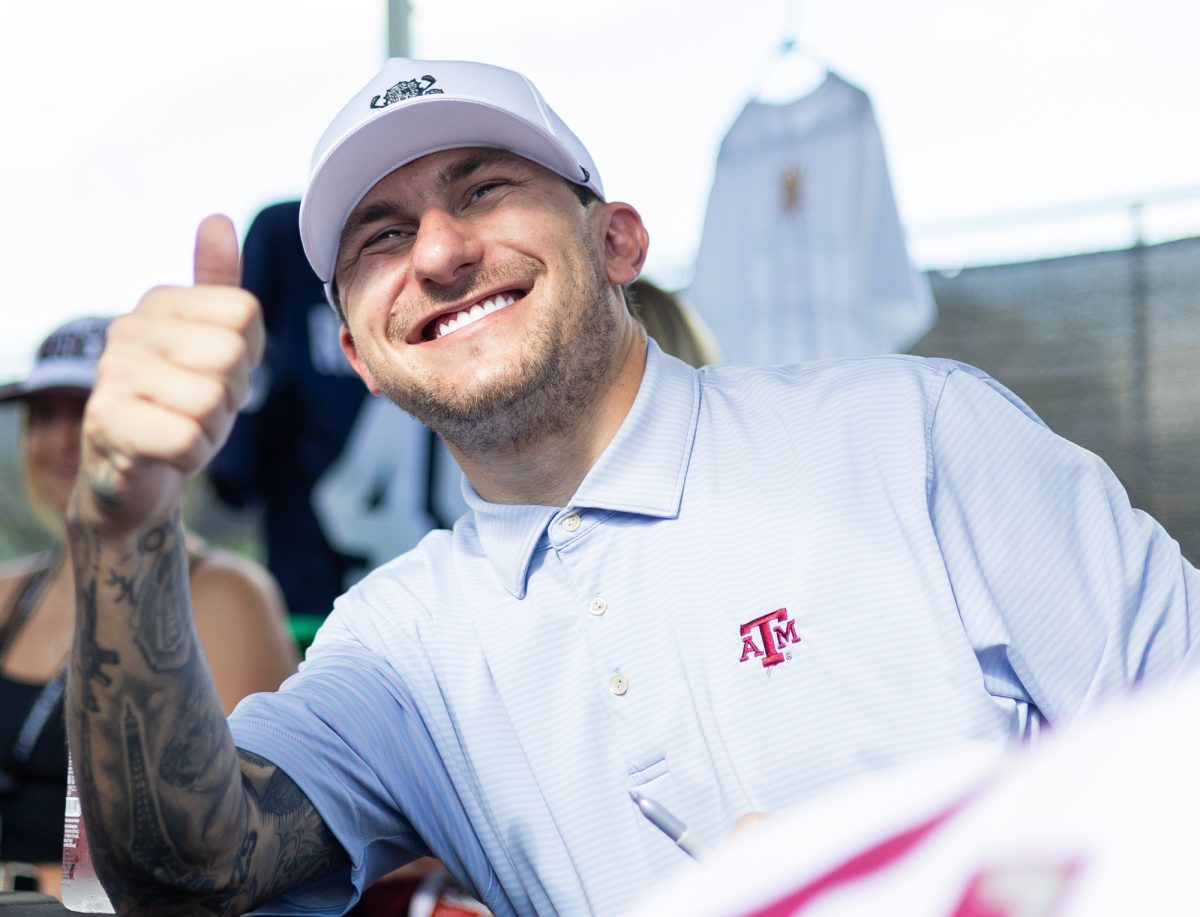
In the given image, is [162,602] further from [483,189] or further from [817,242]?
[817,242]

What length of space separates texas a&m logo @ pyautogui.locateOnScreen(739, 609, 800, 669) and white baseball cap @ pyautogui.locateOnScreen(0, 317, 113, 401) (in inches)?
79.8

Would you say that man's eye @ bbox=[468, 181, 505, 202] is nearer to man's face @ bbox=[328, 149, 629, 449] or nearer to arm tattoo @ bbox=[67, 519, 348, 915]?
man's face @ bbox=[328, 149, 629, 449]

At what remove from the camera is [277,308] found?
3051 mm

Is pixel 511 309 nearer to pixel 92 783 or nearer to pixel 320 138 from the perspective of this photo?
pixel 320 138

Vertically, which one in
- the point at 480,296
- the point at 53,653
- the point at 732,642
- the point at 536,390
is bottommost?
the point at 53,653

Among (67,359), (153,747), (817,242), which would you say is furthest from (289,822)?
(817,242)

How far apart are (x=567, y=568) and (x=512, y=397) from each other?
0.23 meters

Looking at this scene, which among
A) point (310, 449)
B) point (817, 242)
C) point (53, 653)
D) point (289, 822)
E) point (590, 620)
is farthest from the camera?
point (817, 242)

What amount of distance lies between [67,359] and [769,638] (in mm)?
2149

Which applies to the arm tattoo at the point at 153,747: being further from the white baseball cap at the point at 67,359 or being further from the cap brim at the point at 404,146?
the white baseball cap at the point at 67,359

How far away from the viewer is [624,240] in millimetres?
1870

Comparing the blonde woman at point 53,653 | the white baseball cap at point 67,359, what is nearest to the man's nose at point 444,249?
the blonde woman at point 53,653

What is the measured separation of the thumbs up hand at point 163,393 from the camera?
0.95 meters

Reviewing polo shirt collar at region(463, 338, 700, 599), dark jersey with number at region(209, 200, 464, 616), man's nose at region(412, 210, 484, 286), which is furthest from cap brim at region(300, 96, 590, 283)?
dark jersey with number at region(209, 200, 464, 616)
